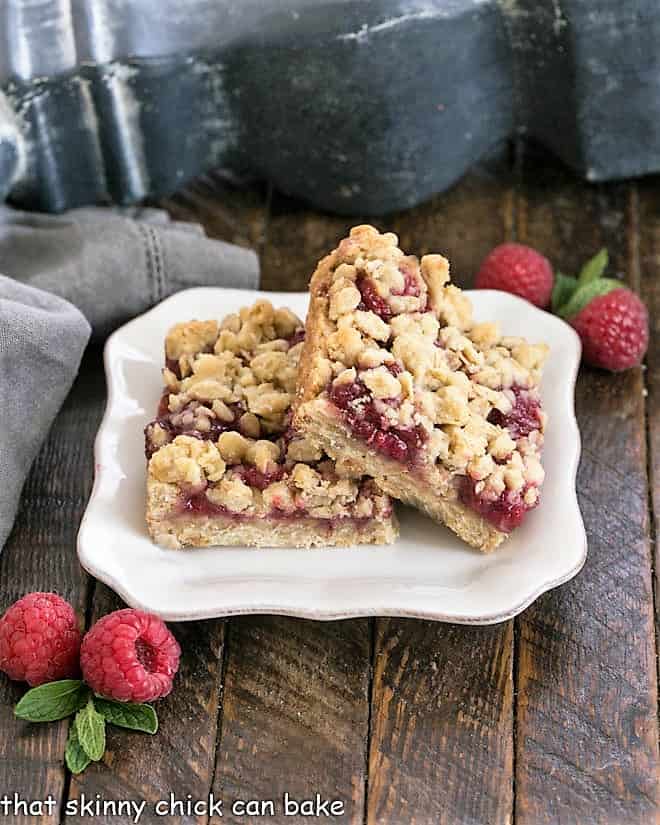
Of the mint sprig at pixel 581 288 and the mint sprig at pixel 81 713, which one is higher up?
the mint sprig at pixel 581 288

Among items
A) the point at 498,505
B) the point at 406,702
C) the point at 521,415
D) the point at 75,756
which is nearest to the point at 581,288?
Answer: the point at 521,415

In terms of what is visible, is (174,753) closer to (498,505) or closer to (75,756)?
(75,756)

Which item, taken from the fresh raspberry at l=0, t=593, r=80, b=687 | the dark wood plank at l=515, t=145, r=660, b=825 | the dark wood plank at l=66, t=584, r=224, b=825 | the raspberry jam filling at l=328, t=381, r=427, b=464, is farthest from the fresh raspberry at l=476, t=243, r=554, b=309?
the fresh raspberry at l=0, t=593, r=80, b=687

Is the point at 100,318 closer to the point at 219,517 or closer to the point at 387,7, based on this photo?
the point at 219,517

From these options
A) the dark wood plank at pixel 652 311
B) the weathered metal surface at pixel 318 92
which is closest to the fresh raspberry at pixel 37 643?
the dark wood plank at pixel 652 311

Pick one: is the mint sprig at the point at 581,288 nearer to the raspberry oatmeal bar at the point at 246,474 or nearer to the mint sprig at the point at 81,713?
the raspberry oatmeal bar at the point at 246,474
